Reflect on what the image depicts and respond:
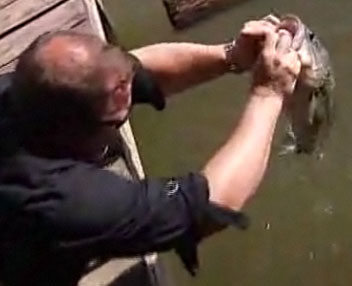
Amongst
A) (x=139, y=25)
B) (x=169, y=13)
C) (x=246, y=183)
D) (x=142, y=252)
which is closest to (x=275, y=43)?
(x=246, y=183)

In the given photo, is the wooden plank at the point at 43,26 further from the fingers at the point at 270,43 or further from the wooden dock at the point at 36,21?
the fingers at the point at 270,43

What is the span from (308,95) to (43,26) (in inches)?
38.5

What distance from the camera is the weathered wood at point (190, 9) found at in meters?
3.48

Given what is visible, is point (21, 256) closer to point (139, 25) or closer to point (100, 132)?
point (100, 132)

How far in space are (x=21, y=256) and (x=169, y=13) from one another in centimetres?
150

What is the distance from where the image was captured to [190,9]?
352cm

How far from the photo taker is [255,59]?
7.36ft

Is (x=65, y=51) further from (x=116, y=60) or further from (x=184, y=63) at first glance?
(x=184, y=63)

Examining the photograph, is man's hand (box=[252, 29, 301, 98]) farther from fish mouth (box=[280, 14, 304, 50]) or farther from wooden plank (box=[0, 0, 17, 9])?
wooden plank (box=[0, 0, 17, 9])

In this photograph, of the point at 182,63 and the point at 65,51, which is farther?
the point at 182,63

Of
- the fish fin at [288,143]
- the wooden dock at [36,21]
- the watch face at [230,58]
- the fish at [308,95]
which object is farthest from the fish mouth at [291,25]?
the wooden dock at [36,21]

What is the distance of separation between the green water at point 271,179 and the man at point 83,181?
39.1 inches

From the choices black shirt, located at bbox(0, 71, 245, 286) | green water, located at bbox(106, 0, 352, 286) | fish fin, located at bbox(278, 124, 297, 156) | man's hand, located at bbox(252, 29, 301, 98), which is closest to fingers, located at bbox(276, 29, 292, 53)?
man's hand, located at bbox(252, 29, 301, 98)

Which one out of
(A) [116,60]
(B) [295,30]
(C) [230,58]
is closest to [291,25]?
(B) [295,30]
